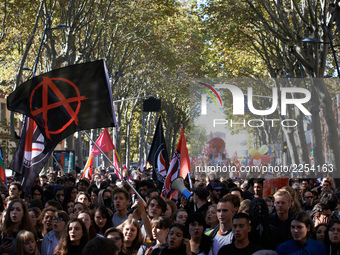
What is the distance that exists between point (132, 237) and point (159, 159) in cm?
689

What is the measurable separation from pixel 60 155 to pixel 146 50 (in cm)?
1221

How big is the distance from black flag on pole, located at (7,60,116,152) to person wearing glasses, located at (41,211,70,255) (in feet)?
3.72

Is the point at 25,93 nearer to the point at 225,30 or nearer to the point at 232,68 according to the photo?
the point at 225,30

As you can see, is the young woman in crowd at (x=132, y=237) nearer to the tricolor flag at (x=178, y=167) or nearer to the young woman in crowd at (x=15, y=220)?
the young woman in crowd at (x=15, y=220)

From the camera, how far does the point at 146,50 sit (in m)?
34.2

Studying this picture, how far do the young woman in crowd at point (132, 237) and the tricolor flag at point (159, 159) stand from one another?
19.6 ft

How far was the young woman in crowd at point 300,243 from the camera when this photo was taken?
19.9 feet

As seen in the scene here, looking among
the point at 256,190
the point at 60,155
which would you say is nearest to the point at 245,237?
the point at 256,190

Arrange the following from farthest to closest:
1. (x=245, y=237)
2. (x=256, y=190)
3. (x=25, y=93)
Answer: (x=256, y=190), (x=25, y=93), (x=245, y=237)

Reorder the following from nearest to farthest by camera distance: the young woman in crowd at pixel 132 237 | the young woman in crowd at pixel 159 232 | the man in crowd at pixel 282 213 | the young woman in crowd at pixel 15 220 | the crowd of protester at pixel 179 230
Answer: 1. the crowd of protester at pixel 179 230
2. the young woman in crowd at pixel 159 232
3. the young woman in crowd at pixel 132 237
4. the young woman in crowd at pixel 15 220
5. the man in crowd at pixel 282 213

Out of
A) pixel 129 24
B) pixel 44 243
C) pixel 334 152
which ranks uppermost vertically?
pixel 129 24

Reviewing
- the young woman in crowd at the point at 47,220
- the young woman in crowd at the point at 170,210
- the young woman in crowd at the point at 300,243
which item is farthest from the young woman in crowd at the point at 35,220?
the young woman in crowd at the point at 300,243

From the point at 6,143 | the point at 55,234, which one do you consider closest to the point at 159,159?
the point at 55,234

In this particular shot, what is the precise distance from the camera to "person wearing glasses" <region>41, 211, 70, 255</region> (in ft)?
22.6
